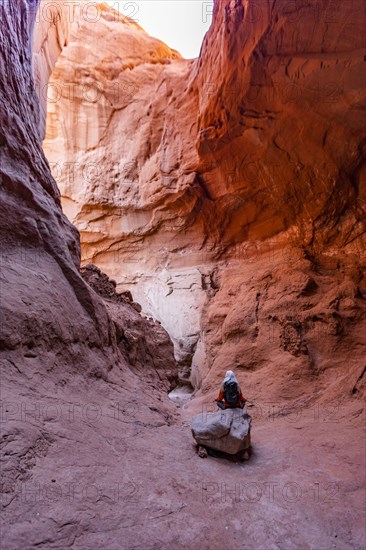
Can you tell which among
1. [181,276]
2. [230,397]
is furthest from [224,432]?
[181,276]

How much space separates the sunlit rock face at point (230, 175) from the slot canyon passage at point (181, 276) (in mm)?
55

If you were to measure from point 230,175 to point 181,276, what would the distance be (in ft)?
12.5

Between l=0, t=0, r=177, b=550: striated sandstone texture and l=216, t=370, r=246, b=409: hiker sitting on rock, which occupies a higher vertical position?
l=0, t=0, r=177, b=550: striated sandstone texture

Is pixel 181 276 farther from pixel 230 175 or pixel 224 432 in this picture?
pixel 224 432

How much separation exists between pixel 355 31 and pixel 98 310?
7372mm

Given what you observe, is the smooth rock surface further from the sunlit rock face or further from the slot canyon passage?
the sunlit rock face

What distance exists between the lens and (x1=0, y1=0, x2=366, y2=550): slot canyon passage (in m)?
2.97

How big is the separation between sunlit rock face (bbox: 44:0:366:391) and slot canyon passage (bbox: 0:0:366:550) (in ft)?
0.18

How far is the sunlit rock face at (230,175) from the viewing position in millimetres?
7805

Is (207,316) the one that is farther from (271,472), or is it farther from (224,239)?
(271,472)

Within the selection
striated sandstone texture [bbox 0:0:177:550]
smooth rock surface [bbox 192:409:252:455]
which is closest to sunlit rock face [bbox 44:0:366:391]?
smooth rock surface [bbox 192:409:252:455]

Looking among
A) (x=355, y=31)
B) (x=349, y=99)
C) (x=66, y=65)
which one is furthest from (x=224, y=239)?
(x=66, y=65)

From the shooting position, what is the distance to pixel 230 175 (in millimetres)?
10852

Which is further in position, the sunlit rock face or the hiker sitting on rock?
the sunlit rock face
